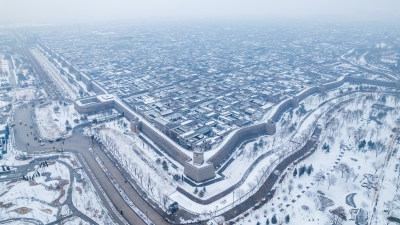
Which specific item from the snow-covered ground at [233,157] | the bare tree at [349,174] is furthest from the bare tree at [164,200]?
the bare tree at [349,174]

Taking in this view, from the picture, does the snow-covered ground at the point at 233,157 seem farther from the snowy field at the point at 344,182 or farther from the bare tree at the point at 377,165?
the bare tree at the point at 377,165

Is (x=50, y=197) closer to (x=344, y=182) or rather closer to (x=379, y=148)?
(x=344, y=182)

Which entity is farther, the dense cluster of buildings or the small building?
the dense cluster of buildings

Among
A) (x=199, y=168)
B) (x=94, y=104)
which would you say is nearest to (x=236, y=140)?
(x=199, y=168)

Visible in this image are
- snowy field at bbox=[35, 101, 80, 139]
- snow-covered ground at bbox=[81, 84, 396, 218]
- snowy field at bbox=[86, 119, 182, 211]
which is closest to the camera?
snow-covered ground at bbox=[81, 84, 396, 218]

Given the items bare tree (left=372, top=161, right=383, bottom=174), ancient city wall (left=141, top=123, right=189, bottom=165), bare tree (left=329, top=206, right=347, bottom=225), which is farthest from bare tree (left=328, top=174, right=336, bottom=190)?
ancient city wall (left=141, top=123, right=189, bottom=165)

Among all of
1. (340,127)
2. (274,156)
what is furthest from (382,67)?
(274,156)

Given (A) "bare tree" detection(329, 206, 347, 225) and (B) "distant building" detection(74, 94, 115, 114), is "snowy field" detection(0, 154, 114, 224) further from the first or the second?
(A) "bare tree" detection(329, 206, 347, 225)

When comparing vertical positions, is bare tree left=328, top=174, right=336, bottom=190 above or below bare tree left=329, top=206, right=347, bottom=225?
above
